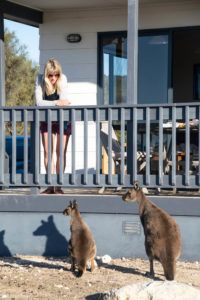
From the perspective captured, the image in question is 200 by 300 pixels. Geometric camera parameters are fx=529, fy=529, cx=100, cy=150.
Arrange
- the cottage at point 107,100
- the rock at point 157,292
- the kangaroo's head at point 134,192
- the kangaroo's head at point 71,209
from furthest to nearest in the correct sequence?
1. the cottage at point 107,100
2. the kangaroo's head at point 71,209
3. the kangaroo's head at point 134,192
4. the rock at point 157,292

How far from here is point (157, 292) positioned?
4.02 metres

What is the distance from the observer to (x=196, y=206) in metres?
5.84

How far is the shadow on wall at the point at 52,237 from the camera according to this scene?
20.2ft

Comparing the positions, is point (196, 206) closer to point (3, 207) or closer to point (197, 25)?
point (3, 207)

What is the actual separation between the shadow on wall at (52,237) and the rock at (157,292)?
2.07 meters

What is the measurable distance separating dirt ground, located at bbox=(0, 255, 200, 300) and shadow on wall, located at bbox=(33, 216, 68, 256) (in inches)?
4.2

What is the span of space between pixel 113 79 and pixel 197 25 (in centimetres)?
162

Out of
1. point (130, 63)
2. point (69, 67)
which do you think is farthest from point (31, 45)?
point (130, 63)

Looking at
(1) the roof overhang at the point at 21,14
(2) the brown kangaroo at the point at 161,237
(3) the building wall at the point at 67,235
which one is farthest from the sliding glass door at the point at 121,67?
(2) the brown kangaroo at the point at 161,237

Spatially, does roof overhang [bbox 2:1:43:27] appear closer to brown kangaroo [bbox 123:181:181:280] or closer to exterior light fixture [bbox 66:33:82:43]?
exterior light fixture [bbox 66:33:82:43]

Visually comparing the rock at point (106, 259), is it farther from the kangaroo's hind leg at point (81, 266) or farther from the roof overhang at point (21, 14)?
the roof overhang at point (21, 14)

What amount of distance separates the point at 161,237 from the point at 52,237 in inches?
67.0

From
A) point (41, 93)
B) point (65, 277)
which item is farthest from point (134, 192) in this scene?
point (41, 93)

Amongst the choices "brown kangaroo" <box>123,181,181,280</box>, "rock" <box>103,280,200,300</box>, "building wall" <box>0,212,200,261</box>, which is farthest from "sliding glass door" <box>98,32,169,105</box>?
"rock" <box>103,280,200,300</box>
